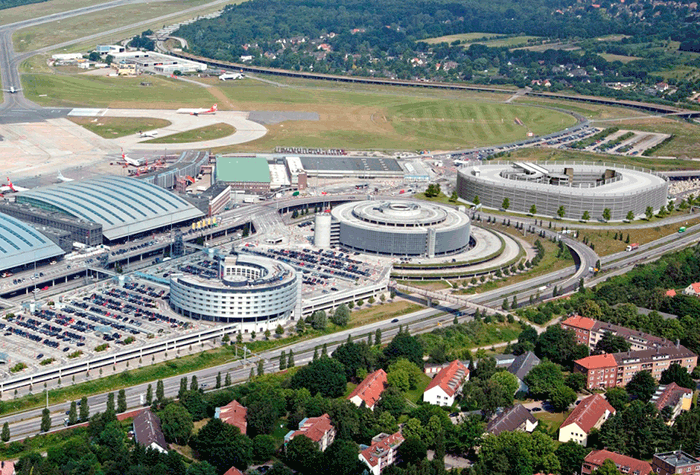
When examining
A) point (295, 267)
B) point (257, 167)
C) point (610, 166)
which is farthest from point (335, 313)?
point (610, 166)

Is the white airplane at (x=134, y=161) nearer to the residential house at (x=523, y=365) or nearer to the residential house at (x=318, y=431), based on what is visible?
the residential house at (x=523, y=365)

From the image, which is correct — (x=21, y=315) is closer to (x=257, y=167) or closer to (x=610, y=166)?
(x=257, y=167)

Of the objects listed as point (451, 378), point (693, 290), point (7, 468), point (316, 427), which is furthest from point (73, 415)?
point (693, 290)

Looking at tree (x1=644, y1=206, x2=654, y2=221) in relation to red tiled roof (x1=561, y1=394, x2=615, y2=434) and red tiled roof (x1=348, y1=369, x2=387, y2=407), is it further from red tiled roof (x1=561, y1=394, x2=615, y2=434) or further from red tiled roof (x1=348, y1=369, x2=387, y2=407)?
red tiled roof (x1=348, y1=369, x2=387, y2=407)

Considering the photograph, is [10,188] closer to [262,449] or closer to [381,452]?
[262,449]

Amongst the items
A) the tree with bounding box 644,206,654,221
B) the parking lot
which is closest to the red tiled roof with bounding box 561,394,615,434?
the parking lot

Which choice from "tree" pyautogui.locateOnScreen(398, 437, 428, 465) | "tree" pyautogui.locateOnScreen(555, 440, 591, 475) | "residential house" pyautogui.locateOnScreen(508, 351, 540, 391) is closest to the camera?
"tree" pyautogui.locateOnScreen(555, 440, 591, 475)
